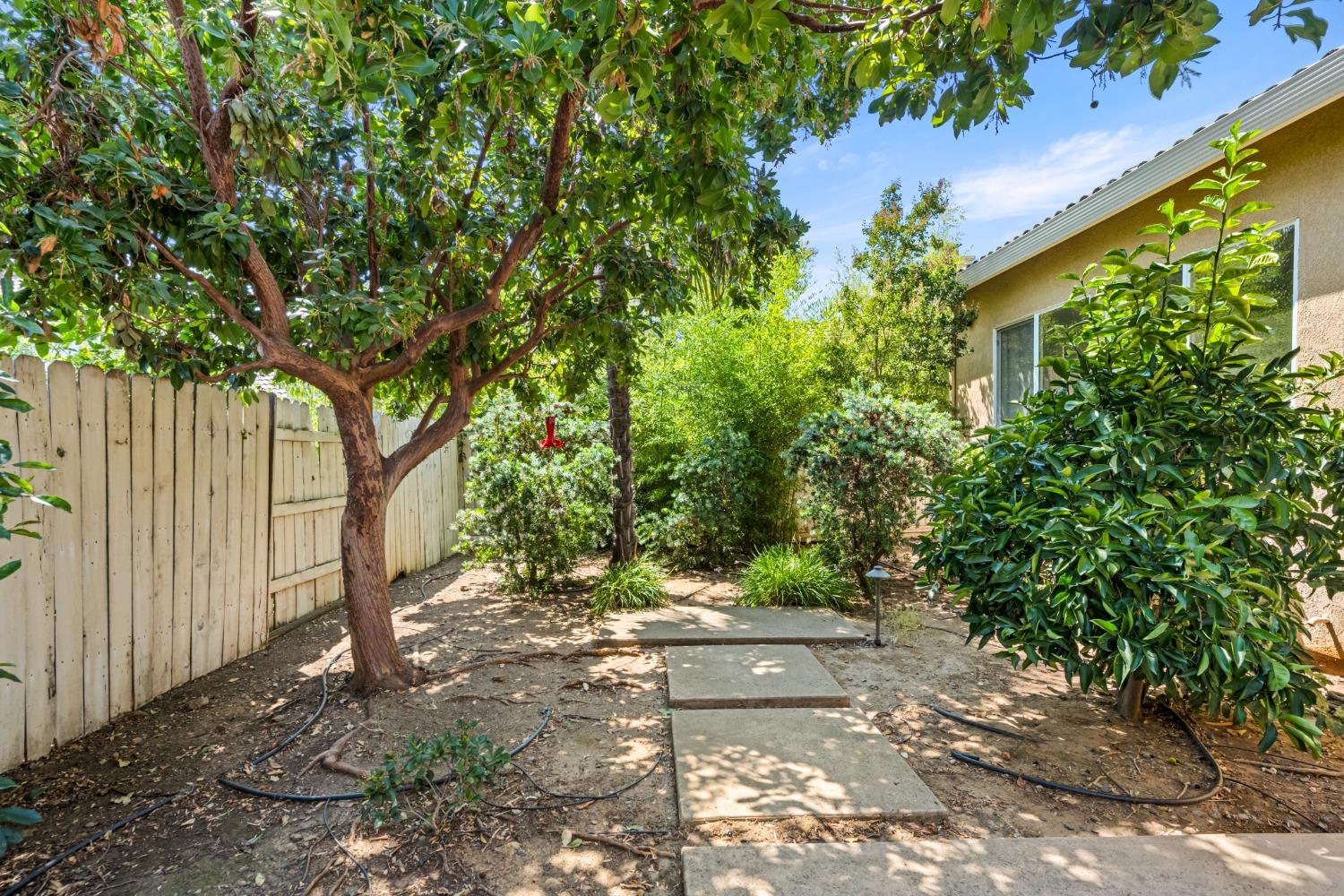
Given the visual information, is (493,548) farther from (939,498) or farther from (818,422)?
(939,498)

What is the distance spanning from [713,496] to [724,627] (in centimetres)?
197

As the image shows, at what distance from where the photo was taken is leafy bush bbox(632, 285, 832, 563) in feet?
21.4

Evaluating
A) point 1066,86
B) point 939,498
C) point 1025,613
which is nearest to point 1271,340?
point 1066,86

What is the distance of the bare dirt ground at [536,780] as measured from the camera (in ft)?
6.99

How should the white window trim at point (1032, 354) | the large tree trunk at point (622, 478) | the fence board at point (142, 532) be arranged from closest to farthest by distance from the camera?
the fence board at point (142, 532)
the large tree trunk at point (622, 478)
the white window trim at point (1032, 354)

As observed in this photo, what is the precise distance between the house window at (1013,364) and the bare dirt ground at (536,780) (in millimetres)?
3637

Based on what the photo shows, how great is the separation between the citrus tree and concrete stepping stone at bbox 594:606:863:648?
5.10ft

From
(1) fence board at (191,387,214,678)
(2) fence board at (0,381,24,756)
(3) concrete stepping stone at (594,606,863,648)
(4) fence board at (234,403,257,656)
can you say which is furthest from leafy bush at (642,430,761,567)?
(2) fence board at (0,381,24,756)

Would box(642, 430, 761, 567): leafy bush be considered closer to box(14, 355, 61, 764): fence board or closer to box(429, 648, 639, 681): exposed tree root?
box(429, 648, 639, 681): exposed tree root

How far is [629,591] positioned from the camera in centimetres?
535

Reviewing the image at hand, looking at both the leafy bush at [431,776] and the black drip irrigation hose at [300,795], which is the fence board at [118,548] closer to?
the black drip irrigation hose at [300,795]

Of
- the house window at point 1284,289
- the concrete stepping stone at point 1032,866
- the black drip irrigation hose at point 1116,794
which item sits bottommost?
the black drip irrigation hose at point 1116,794

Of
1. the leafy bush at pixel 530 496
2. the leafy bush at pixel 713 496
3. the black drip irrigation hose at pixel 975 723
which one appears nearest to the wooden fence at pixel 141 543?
the leafy bush at pixel 530 496

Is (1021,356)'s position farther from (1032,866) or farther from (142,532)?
(142,532)
